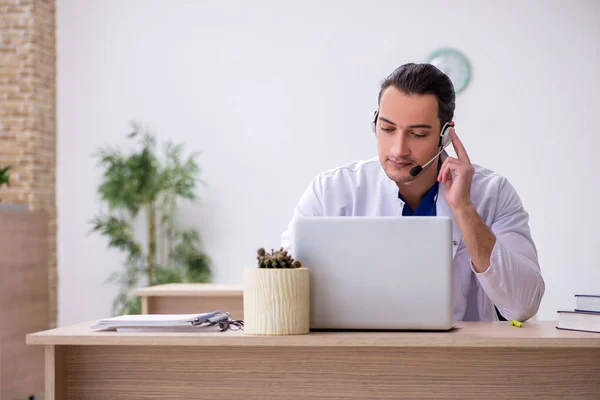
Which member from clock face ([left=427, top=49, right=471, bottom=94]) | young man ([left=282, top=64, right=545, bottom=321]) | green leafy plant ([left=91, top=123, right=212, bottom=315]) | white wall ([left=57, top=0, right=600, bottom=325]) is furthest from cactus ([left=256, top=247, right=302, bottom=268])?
clock face ([left=427, top=49, right=471, bottom=94])

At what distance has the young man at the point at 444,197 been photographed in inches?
71.4

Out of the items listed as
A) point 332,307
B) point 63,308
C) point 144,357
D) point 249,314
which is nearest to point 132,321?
point 144,357

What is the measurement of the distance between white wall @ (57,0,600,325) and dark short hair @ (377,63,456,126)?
328 centimetres

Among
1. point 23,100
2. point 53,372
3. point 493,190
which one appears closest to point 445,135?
point 493,190

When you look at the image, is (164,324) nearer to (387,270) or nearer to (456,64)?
(387,270)

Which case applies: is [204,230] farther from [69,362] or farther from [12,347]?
[69,362]

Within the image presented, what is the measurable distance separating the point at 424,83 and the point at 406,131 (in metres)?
0.16

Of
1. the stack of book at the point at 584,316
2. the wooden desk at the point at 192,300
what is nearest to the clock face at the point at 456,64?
the wooden desk at the point at 192,300

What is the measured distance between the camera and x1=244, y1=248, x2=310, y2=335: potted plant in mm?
1528

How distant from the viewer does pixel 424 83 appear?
2.06 metres

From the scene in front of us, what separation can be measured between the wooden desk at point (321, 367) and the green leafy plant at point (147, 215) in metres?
3.65

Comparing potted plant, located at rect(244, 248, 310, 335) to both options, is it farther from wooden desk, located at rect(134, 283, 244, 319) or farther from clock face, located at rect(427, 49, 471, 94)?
clock face, located at rect(427, 49, 471, 94)

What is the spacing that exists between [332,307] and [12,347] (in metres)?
3.42

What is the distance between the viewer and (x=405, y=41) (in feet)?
17.6
